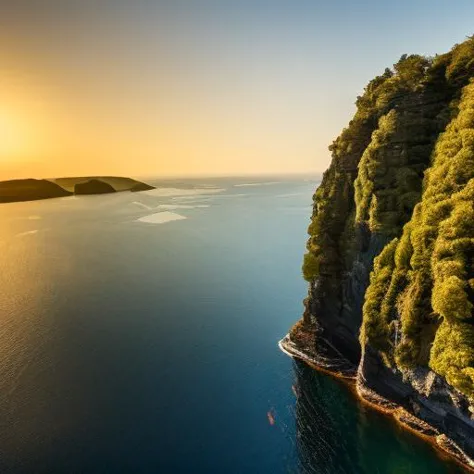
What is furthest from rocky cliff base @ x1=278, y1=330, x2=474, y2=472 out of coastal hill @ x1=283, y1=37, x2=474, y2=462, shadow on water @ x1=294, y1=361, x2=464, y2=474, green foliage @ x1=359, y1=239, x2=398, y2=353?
green foliage @ x1=359, y1=239, x2=398, y2=353

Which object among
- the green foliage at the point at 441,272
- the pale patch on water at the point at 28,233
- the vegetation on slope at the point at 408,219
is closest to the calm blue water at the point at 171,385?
the green foliage at the point at 441,272

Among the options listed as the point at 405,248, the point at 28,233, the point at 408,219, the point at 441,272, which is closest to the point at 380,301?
the point at 405,248

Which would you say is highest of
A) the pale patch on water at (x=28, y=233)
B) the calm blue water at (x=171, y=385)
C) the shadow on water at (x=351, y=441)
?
the pale patch on water at (x=28, y=233)

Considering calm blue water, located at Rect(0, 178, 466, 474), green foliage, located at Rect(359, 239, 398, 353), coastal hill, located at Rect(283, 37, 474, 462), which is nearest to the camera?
coastal hill, located at Rect(283, 37, 474, 462)

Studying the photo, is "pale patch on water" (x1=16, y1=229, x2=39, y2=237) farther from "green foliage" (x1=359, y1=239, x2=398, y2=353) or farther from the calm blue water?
"green foliage" (x1=359, y1=239, x2=398, y2=353)

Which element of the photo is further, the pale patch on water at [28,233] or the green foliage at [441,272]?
the pale patch on water at [28,233]

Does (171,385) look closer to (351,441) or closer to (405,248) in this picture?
(351,441)

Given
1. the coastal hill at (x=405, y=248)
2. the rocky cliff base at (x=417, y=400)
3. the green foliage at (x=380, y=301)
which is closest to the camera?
the coastal hill at (x=405, y=248)

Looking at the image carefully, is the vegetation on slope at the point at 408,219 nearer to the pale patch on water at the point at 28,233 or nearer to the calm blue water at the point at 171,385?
the calm blue water at the point at 171,385
